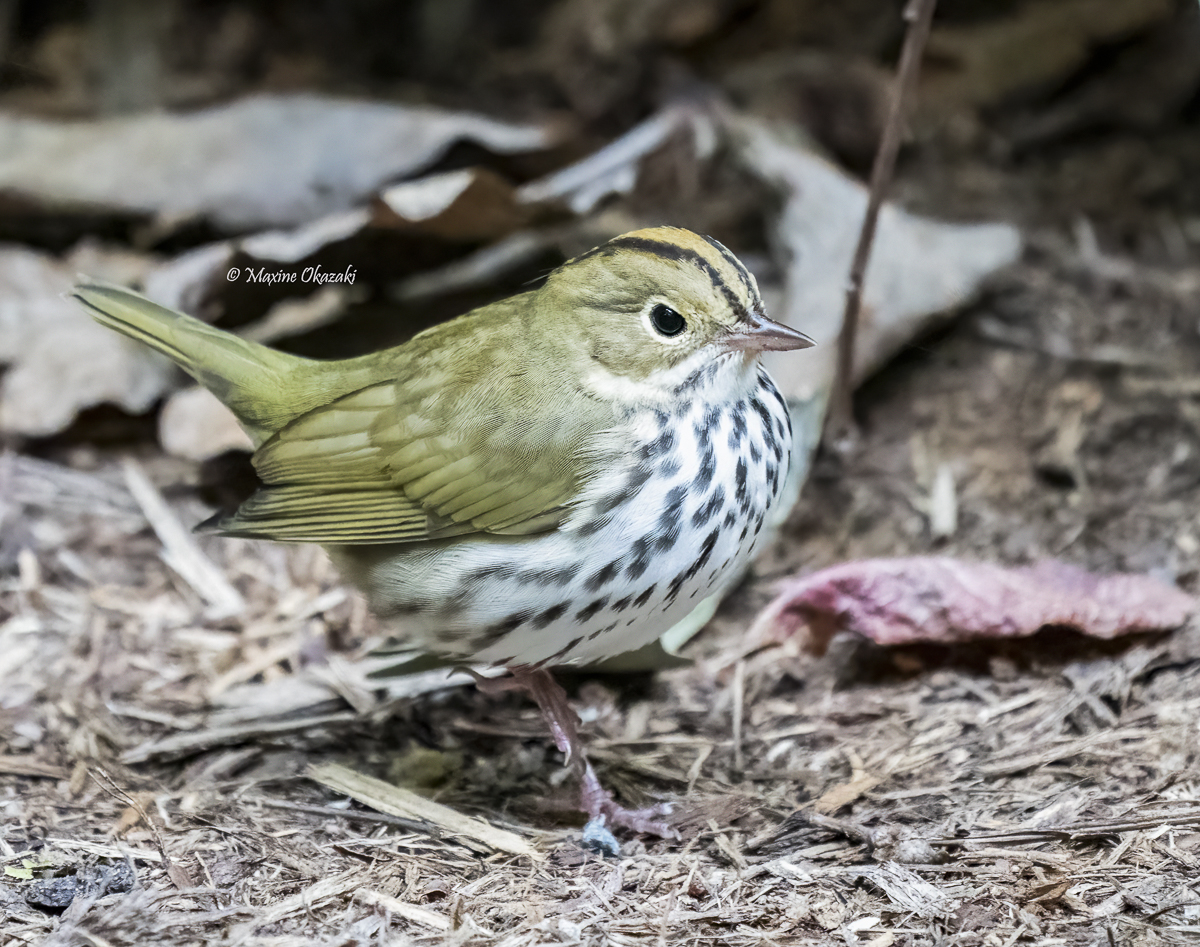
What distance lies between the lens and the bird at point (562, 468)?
2797mm

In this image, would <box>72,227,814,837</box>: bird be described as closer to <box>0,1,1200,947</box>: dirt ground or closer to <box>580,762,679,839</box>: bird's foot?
<box>580,762,679,839</box>: bird's foot

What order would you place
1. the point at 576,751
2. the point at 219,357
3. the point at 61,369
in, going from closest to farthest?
the point at 576,751, the point at 219,357, the point at 61,369

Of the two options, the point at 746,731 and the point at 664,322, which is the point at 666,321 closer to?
the point at 664,322


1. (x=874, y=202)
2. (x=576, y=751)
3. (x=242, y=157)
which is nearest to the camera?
(x=576, y=751)

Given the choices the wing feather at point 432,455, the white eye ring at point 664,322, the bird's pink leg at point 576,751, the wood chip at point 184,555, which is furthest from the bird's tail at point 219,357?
the white eye ring at point 664,322

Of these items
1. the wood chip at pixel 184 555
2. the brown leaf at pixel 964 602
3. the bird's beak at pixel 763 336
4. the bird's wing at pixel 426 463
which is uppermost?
the bird's beak at pixel 763 336

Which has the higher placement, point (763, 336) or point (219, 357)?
point (763, 336)

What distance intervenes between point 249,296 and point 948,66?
10.6ft

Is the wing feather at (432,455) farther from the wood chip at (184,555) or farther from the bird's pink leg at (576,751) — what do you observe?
the wood chip at (184,555)

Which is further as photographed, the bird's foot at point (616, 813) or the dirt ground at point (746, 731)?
the bird's foot at point (616, 813)

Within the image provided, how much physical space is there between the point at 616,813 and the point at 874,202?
6.22ft

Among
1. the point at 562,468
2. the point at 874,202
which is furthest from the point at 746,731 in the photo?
the point at 874,202

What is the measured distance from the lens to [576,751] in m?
3.17

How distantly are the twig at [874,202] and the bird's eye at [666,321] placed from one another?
3.75 feet
